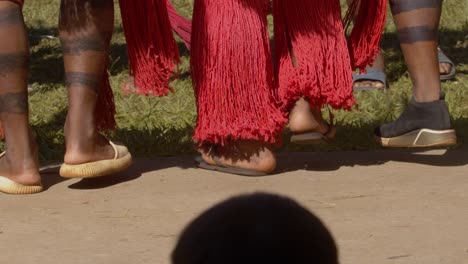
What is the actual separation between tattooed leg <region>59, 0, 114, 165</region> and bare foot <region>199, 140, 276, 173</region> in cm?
47

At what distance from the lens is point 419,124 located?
412 cm

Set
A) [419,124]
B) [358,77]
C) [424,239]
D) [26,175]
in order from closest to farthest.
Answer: [424,239] → [26,175] → [419,124] → [358,77]

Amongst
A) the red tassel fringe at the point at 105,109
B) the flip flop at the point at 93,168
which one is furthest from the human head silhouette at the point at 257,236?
the red tassel fringe at the point at 105,109

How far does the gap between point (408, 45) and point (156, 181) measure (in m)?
1.00

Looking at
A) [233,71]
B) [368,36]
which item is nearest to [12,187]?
[233,71]

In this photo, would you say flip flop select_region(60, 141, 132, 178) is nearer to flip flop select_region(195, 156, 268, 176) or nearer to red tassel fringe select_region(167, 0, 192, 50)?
flip flop select_region(195, 156, 268, 176)

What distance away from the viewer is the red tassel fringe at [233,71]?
392 centimetres

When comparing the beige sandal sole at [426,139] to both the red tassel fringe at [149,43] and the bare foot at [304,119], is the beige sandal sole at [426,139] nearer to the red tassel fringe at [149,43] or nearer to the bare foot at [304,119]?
the bare foot at [304,119]

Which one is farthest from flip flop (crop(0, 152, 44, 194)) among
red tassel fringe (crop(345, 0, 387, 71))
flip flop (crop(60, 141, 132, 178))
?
red tassel fringe (crop(345, 0, 387, 71))

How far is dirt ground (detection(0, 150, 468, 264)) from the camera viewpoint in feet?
10.7

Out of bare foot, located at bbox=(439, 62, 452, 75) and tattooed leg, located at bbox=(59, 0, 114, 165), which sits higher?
tattooed leg, located at bbox=(59, 0, 114, 165)

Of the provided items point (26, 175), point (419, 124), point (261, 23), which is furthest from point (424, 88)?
point (26, 175)

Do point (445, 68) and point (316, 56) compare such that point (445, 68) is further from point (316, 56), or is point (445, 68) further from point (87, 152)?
point (87, 152)

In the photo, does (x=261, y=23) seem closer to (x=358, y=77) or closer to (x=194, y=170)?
(x=194, y=170)
